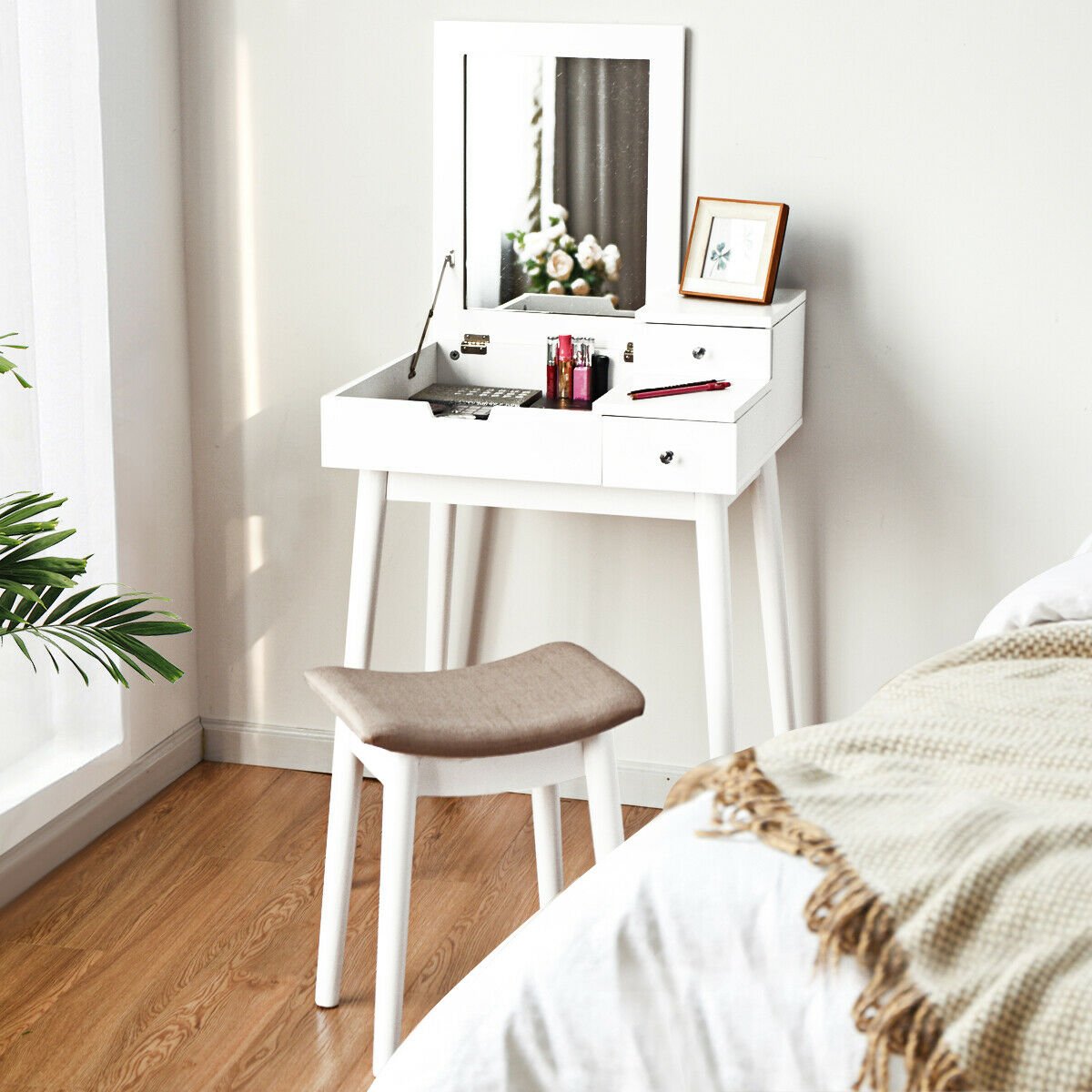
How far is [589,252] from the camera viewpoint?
8.99ft

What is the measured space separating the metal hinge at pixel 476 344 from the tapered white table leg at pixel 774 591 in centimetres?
57

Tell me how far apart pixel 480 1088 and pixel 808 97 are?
1938 millimetres

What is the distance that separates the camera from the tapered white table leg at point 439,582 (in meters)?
2.82

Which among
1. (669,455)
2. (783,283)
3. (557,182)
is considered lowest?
(669,455)

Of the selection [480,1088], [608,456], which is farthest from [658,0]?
[480,1088]

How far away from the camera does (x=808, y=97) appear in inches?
102

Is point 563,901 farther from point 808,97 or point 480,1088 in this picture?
point 808,97

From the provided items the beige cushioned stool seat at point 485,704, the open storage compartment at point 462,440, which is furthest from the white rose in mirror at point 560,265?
the beige cushioned stool seat at point 485,704

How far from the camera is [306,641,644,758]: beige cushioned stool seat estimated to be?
72.2 inches

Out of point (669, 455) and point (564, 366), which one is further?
point (564, 366)

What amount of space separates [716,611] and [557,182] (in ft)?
2.94

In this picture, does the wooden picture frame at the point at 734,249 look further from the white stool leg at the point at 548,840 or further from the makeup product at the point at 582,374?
the white stool leg at the point at 548,840

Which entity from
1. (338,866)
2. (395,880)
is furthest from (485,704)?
(338,866)

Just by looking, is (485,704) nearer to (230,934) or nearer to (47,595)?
(47,595)
